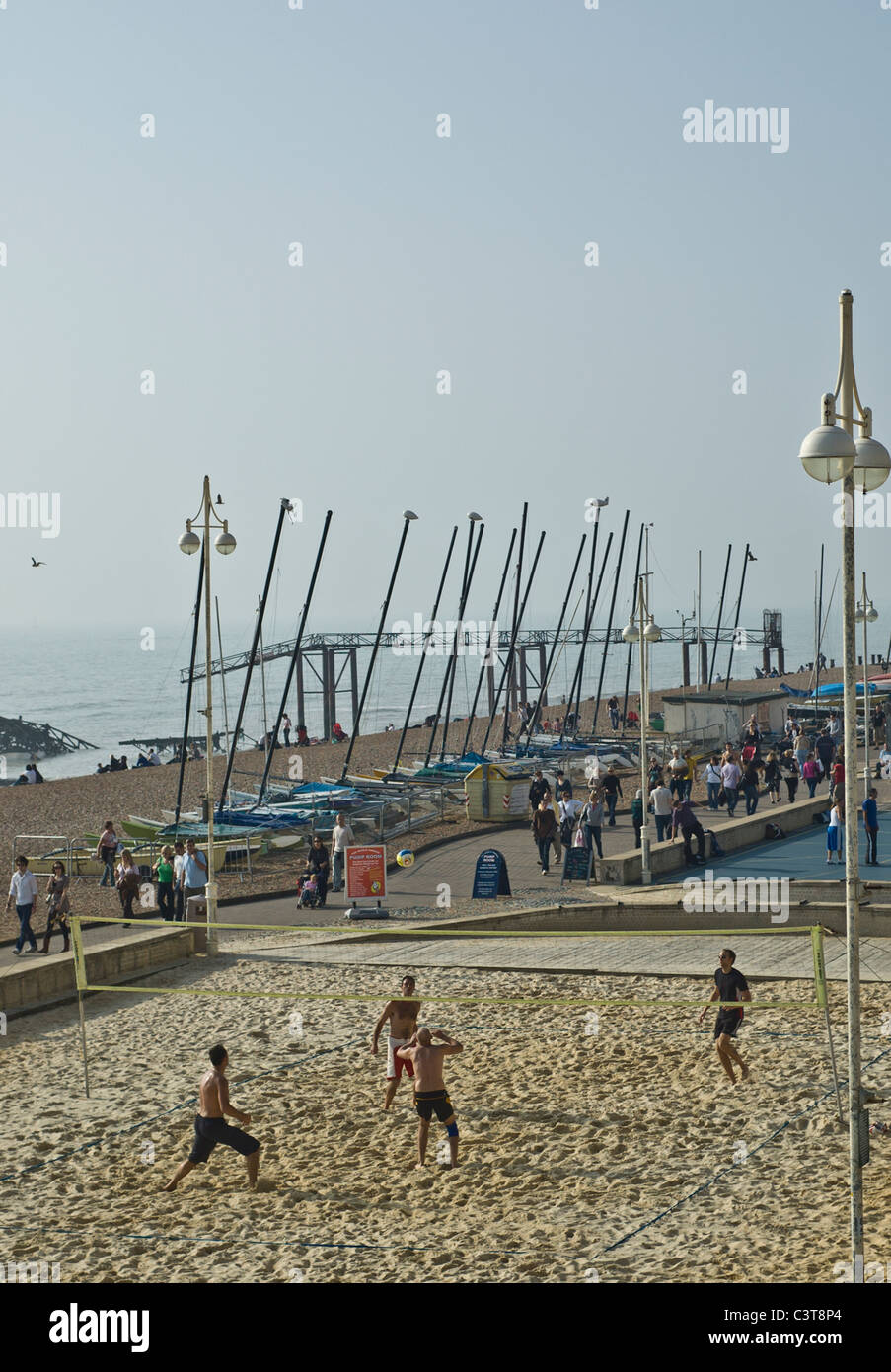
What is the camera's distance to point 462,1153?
1225 cm

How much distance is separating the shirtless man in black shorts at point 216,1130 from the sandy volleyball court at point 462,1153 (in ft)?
0.77

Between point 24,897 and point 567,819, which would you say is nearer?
point 24,897

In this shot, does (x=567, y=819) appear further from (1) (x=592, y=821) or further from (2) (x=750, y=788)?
(2) (x=750, y=788)

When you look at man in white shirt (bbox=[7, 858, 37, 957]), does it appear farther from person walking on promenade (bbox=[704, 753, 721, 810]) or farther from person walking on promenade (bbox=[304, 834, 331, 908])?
person walking on promenade (bbox=[704, 753, 721, 810])

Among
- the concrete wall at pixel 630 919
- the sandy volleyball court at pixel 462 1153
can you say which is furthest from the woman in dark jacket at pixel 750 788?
the sandy volleyball court at pixel 462 1153

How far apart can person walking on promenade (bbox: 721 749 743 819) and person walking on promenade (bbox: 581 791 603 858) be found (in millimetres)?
6645

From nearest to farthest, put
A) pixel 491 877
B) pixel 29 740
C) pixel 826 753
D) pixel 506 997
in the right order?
1. pixel 506 997
2. pixel 491 877
3. pixel 826 753
4. pixel 29 740

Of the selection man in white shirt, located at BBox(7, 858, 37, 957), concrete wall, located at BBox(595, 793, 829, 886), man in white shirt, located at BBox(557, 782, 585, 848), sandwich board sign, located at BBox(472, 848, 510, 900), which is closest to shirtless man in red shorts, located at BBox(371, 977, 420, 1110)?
man in white shirt, located at BBox(7, 858, 37, 957)

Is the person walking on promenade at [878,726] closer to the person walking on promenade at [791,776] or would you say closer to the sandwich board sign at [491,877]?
the person walking on promenade at [791,776]

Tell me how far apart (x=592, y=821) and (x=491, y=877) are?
2541mm

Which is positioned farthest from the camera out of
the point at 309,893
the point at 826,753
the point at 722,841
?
the point at 826,753

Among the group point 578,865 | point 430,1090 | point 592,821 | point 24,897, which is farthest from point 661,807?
point 430,1090

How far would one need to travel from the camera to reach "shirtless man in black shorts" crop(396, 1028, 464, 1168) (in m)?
11.9
